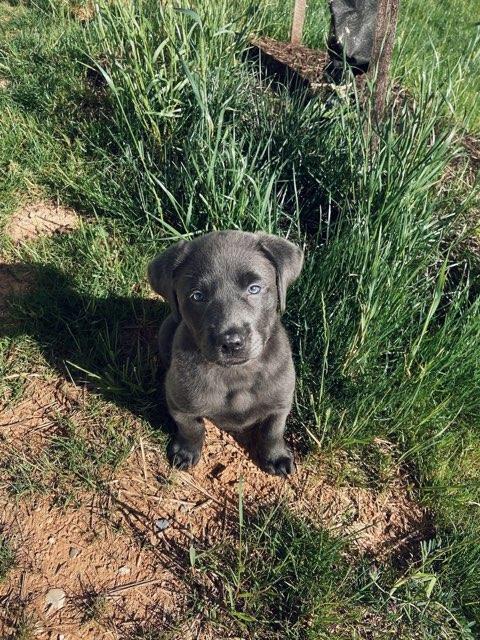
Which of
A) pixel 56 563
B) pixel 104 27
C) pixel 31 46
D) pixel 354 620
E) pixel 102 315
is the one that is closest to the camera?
pixel 354 620

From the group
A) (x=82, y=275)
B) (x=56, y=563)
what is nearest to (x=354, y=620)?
(x=56, y=563)

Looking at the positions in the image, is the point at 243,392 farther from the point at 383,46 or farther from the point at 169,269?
the point at 383,46

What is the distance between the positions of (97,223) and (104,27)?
1257mm

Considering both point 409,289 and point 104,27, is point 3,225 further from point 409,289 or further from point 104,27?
point 409,289

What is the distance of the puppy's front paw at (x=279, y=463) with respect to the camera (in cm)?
251

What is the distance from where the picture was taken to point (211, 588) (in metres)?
2.18

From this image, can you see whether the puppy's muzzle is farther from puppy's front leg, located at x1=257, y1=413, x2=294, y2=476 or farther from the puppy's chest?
puppy's front leg, located at x1=257, y1=413, x2=294, y2=476

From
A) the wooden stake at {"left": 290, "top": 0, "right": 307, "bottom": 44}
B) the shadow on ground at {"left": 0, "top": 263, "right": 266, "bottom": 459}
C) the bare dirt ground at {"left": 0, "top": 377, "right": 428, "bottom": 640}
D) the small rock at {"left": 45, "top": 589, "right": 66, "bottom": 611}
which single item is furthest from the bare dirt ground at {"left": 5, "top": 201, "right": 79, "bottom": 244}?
the wooden stake at {"left": 290, "top": 0, "right": 307, "bottom": 44}

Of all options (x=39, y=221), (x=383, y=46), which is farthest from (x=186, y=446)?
(x=383, y=46)

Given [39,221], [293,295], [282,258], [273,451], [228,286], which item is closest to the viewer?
[228,286]

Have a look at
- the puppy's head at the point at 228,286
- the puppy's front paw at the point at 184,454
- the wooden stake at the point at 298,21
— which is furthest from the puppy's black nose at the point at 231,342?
the wooden stake at the point at 298,21

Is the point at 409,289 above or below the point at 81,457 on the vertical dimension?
above

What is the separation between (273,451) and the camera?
8.17 feet

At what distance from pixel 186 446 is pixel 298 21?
165 inches
